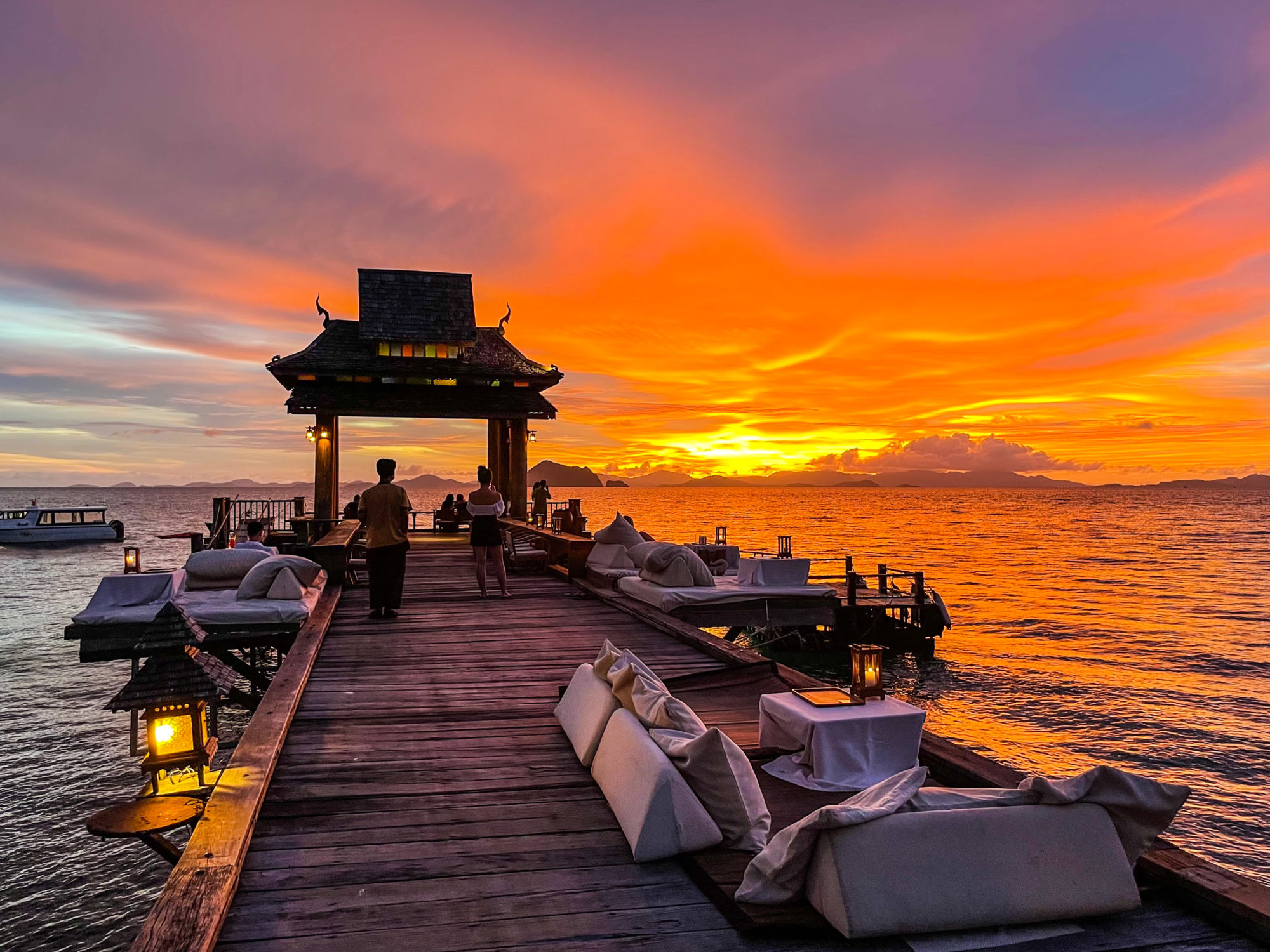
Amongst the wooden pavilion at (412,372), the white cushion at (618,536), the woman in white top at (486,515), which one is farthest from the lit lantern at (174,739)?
the wooden pavilion at (412,372)

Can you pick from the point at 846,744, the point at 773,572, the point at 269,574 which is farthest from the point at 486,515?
the point at 846,744

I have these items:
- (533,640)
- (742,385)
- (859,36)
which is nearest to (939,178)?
(859,36)

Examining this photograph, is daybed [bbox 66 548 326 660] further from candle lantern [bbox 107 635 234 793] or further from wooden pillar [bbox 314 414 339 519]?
wooden pillar [bbox 314 414 339 519]

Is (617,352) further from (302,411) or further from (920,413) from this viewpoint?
(920,413)

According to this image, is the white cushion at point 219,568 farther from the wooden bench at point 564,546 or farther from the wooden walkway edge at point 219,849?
the wooden walkway edge at point 219,849

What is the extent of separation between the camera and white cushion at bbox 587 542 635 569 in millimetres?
13180

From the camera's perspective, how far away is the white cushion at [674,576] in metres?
11.4

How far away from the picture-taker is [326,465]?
19.7 metres

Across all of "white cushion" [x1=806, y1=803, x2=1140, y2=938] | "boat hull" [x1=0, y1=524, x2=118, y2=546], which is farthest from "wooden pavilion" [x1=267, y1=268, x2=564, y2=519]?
"boat hull" [x1=0, y1=524, x2=118, y2=546]

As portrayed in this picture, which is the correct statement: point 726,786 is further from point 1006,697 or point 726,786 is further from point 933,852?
point 1006,697

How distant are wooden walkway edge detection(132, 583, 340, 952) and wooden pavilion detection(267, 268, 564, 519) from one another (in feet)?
50.2

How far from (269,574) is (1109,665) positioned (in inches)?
846

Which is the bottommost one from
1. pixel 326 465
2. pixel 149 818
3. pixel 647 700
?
pixel 149 818

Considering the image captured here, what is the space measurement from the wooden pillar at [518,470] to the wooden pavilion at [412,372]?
0.03 meters
